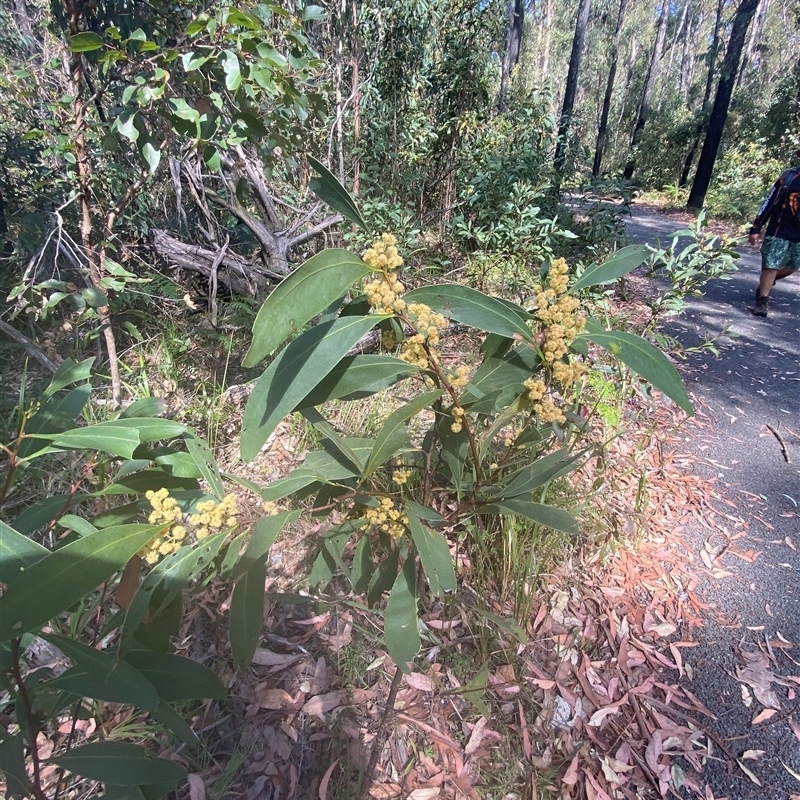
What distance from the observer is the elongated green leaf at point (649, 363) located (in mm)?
805

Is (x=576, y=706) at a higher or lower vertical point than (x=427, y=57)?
lower

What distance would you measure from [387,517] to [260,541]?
0.29 meters

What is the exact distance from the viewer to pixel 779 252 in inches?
180

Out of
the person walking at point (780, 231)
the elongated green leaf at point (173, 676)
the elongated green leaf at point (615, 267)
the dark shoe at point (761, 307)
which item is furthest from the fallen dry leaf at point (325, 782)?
→ the dark shoe at point (761, 307)

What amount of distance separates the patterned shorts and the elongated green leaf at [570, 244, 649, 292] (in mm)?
4863

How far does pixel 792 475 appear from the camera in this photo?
260 centimetres

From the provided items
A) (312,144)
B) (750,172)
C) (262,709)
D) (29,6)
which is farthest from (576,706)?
(750,172)

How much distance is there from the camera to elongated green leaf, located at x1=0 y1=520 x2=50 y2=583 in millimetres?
665

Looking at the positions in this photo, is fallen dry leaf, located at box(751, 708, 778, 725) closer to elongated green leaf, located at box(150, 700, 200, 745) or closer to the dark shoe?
elongated green leaf, located at box(150, 700, 200, 745)

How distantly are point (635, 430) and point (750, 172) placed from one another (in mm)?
14170

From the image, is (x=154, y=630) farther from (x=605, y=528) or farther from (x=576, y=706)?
(x=605, y=528)

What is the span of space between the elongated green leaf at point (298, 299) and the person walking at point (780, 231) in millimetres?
5089

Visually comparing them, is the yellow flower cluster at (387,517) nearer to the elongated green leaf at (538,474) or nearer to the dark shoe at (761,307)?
the elongated green leaf at (538,474)

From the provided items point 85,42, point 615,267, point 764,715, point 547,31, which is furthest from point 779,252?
point 547,31
